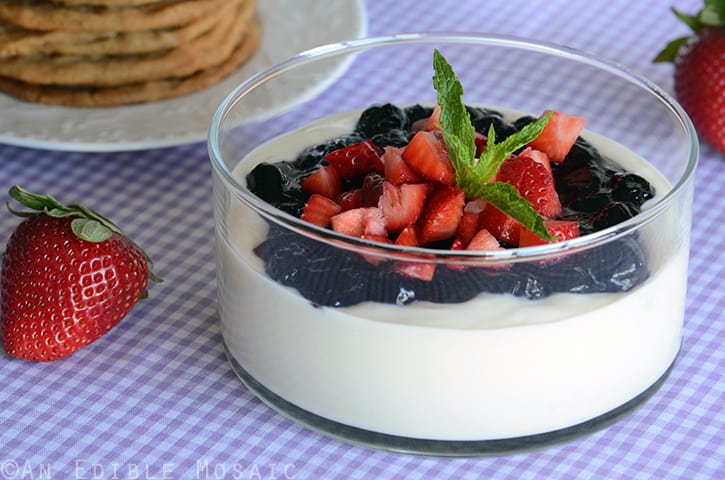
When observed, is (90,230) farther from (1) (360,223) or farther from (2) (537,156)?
(2) (537,156)

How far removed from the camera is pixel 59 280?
5.25 ft

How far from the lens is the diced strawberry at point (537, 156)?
1568 mm

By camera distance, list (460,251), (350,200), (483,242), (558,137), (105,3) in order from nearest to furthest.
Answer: (460,251) < (483,242) < (350,200) < (558,137) < (105,3)

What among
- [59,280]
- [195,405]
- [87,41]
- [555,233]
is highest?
[555,233]

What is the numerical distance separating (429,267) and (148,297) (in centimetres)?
63

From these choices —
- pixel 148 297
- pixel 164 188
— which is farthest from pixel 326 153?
pixel 164 188

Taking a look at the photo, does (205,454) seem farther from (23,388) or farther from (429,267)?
(429,267)

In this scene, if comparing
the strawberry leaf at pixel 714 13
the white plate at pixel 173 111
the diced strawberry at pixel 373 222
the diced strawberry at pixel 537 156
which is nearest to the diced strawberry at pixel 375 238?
the diced strawberry at pixel 373 222

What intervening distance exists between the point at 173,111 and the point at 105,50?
6.9 inches

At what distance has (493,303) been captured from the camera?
1.35m

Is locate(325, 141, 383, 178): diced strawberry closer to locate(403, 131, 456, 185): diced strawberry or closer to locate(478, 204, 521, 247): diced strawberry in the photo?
locate(403, 131, 456, 185): diced strawberry

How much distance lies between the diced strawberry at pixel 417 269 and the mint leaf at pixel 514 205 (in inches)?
5.2

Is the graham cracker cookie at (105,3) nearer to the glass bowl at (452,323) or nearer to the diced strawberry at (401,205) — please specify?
the glass bowl at (452,323)

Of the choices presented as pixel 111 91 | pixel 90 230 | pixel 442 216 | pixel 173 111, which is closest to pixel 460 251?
pixel 442 216
